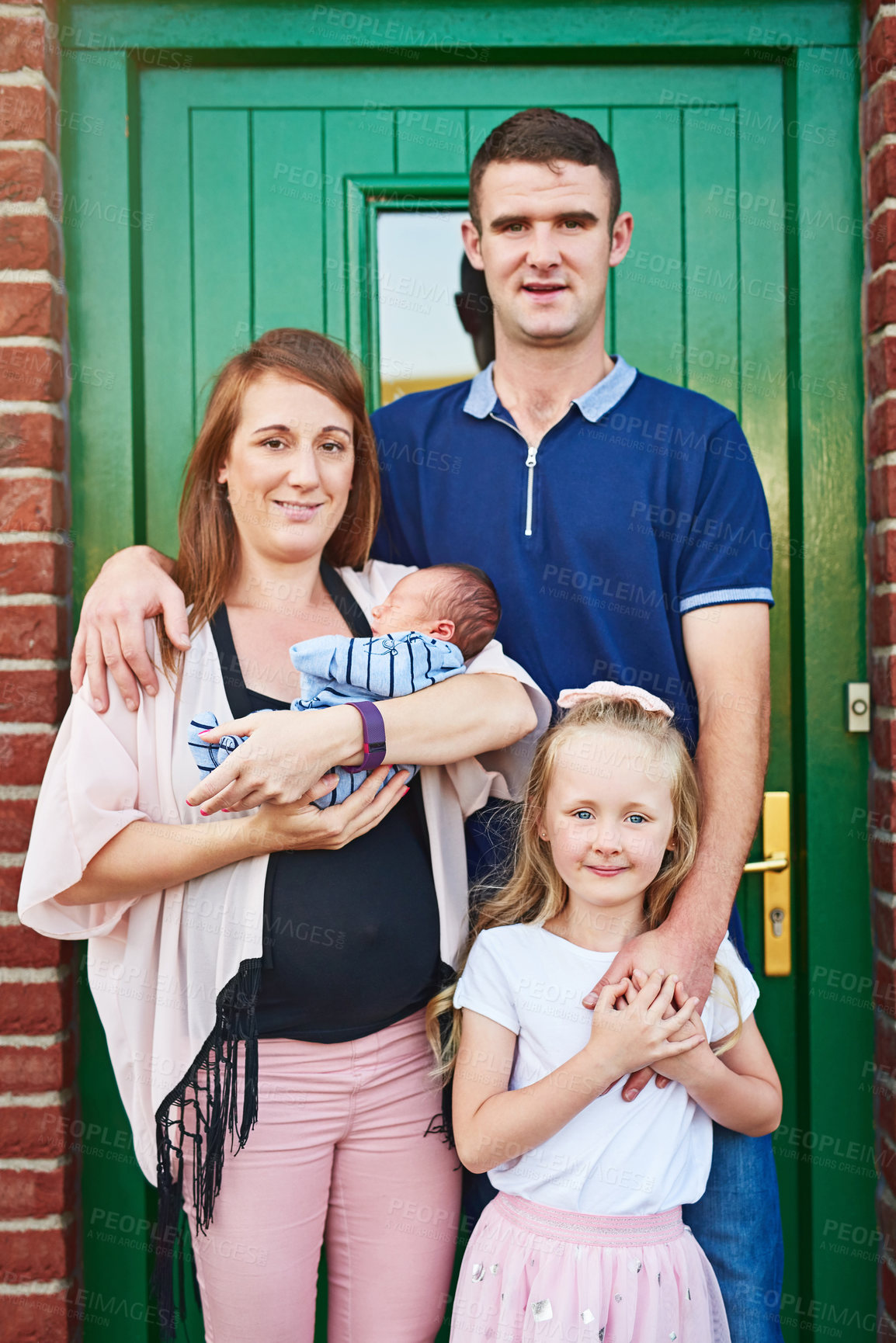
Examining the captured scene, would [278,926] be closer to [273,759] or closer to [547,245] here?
[273,759]

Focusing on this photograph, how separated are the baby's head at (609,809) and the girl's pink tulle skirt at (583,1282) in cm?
47

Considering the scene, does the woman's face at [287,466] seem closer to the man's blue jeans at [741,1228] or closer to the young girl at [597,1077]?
the young girl at [597,1077]

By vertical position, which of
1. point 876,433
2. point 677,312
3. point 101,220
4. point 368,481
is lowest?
point 368,481

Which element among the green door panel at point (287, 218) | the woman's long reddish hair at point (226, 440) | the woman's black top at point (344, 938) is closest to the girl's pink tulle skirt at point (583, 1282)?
the woman's black top at point (344, 938)

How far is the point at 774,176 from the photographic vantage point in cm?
225

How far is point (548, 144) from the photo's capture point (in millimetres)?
1831

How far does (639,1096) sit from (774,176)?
1982 mm

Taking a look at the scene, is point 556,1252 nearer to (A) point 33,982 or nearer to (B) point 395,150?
(A) point 33,982

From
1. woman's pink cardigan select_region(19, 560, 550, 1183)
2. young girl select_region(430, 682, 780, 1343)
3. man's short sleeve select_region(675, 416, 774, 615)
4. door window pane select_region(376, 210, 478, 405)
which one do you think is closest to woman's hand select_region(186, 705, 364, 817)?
woman's pink cardigan select_region(19, 560, 550, 1183)

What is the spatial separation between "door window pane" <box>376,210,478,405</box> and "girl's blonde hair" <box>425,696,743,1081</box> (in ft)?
3.40

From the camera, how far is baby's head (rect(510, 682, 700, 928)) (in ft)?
5.05

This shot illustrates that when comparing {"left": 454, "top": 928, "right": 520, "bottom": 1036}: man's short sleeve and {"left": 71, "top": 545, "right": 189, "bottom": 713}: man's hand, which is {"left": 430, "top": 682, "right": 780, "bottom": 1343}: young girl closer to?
{"left": 454, "top": 928, "right": 520, "bottom": 1036}: man's short sleeve

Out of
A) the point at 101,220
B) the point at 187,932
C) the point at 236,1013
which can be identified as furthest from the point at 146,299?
the point at 236,1013

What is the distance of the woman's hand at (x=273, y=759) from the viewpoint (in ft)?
4.97
